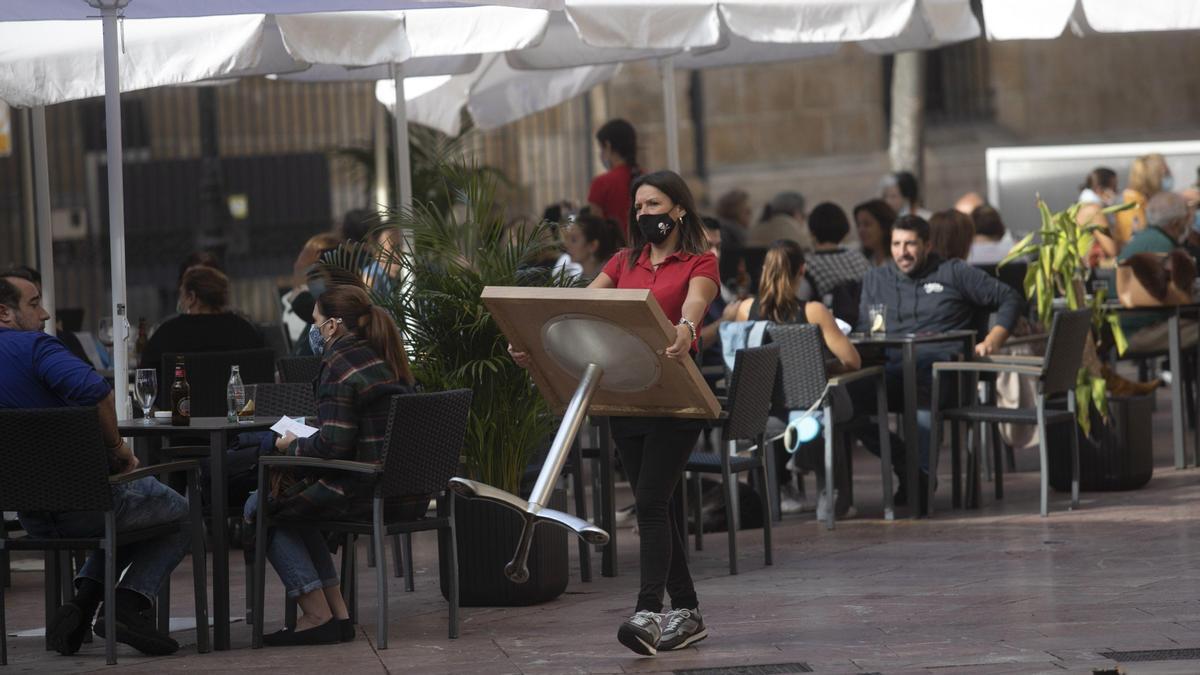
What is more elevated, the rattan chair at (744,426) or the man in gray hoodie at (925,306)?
the man in gray hoodie at (925,306)

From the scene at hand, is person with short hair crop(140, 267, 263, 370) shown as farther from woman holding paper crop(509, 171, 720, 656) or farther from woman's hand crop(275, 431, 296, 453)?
woman holding paper crop(509, 171, 720, 656)

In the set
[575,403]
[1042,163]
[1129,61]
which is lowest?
[575,403]

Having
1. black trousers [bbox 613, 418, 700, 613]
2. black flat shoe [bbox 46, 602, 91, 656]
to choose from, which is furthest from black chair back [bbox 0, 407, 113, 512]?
black trousers [bbox 613, 418, 700, 613]

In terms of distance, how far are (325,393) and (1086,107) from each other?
65.2 ft

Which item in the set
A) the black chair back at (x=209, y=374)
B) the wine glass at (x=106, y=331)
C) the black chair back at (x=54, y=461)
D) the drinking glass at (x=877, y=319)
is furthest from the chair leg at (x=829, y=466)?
the black chair back at (x=54, y=461)

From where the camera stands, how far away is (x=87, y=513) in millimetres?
6965

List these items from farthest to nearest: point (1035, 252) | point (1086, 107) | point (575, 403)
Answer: point (1086, 107) → point (1035, 252) → point (575, 403)

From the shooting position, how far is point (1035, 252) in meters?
11.5

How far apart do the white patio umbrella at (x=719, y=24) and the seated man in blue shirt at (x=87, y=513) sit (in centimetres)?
381

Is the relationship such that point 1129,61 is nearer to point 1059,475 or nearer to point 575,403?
point 1059,475

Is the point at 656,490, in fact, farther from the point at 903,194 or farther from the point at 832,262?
the point at 903,194

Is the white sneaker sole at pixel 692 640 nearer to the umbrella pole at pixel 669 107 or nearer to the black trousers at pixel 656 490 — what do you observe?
the black trousers at pixel 656 490

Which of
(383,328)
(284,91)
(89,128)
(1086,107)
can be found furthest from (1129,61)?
(383,328)

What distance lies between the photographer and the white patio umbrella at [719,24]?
1016 centimetres
